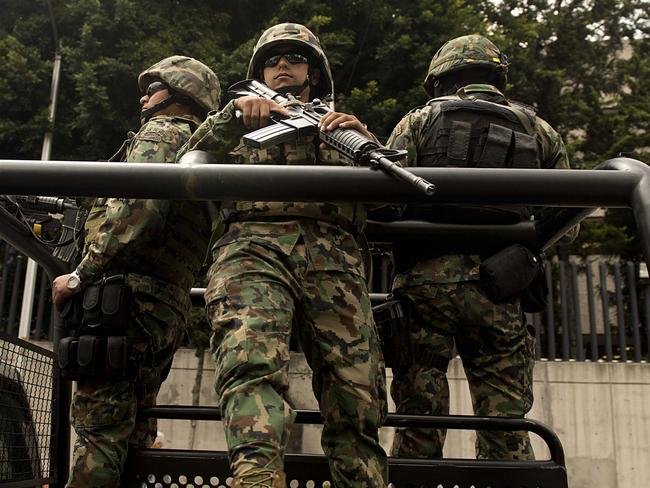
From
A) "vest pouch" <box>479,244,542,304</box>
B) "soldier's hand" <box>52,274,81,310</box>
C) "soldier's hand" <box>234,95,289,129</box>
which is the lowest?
"soldier's hand" <box>52,274,81,310</box>

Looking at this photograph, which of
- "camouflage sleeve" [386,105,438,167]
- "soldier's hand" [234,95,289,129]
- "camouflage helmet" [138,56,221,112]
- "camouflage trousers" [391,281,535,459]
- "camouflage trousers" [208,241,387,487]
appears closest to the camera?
"camouflage trousers" [208,241,387,487]

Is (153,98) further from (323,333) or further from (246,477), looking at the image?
(246,477)

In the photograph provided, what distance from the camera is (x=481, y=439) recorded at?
280 centimetres

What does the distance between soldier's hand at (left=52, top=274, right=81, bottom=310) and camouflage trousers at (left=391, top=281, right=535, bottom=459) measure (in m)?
1.21

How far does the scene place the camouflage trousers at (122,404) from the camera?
8.20ft

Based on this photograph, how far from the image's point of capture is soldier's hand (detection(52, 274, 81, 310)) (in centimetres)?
254

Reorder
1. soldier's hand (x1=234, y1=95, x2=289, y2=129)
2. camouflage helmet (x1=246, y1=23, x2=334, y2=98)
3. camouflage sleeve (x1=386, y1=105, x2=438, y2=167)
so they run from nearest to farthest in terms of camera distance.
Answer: soldier's hand (x1=234, y1=95, x2=289, y2=129)
camouflage helmet (x1=246, y1=23, x2=334, y2=98)
camouflage sleeve (x1=386, y1=105, x2=438, y2=167)

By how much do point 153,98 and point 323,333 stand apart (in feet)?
5.76

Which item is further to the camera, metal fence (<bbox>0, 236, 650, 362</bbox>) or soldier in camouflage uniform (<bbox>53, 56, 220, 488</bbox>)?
metal fence (<bbox>0, 236, 650, 362</bbox>)

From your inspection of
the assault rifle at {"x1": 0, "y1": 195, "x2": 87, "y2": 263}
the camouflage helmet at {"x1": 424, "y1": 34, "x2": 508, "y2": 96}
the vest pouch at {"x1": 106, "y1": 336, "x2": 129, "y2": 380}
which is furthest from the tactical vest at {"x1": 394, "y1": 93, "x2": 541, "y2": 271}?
the assault rifle at {"x1": 0, "y1": 195, "x2": 87, "y2": 263}

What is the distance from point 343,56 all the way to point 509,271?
8600 millimetres

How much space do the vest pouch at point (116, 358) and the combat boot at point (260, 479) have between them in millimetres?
1077

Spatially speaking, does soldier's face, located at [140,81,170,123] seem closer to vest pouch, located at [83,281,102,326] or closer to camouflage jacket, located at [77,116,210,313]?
camouflage jacket, located at [77,116,210,313]

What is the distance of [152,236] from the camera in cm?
277
